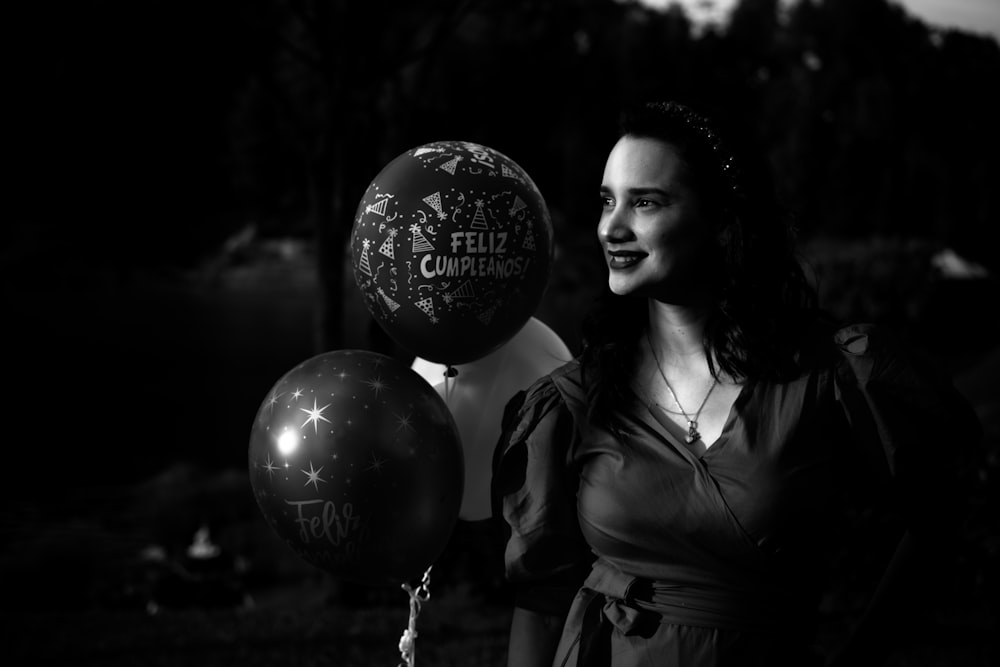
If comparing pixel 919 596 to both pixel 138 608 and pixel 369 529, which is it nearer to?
pixel 369 529

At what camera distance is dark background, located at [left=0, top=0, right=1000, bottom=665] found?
4.86m

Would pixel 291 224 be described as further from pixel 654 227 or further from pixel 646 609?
pixel 646 609

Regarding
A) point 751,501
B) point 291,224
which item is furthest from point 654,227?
point 291,224

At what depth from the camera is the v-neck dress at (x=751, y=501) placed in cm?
139

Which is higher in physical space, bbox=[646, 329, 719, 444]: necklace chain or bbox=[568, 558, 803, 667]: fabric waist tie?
bbox=[646, 329, 719, 444]: necklace chain

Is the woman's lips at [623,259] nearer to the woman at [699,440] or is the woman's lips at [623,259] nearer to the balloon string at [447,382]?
the woman at [699,440]

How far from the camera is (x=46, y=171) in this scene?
23031 millimetres

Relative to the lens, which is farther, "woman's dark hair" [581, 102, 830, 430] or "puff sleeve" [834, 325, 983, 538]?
"woman's dark hair" [581, 102, 830, 430]

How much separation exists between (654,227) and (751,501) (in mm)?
469

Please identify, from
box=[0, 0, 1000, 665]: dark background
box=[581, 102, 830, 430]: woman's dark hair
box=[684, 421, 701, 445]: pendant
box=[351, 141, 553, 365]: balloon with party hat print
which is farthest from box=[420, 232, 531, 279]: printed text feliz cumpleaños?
box=[684, 421, 701, 445]: pendant

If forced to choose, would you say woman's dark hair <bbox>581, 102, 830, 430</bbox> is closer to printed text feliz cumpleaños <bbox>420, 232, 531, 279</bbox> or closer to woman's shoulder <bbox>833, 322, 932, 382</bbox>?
woman's shoulder <bbox>833, 322, 932, 382</bbox>

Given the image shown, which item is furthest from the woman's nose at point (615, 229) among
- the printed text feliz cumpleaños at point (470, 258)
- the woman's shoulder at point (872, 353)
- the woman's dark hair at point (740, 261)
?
the woman's shoulder at point (872, 353)

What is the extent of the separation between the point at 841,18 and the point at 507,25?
27020 mm

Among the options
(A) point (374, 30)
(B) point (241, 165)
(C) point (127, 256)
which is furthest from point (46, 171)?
(A) point (374, 30)
